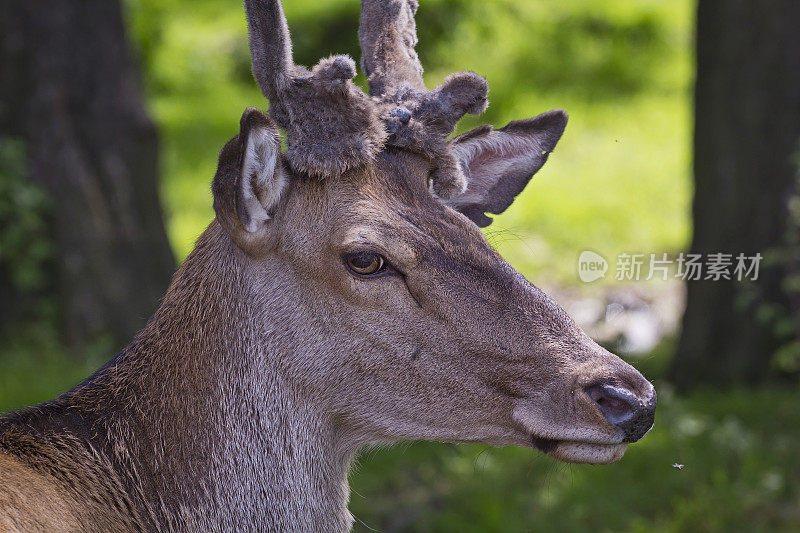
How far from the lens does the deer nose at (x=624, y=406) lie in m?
2.78

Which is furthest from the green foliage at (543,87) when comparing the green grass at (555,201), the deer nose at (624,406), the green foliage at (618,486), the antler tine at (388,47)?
the deer nose at (624,406)

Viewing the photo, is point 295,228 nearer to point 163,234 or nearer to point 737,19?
point 163,234

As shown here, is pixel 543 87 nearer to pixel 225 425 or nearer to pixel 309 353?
pixel 309 353

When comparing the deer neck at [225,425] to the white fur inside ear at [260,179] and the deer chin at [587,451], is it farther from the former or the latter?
the deer chin at [587,451]

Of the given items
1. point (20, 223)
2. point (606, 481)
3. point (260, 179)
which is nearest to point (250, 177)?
point (260, 179)

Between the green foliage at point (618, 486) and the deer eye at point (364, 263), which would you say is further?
the green foliage at point (618, 486)

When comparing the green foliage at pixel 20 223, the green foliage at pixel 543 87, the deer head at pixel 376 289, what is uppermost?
the green foliage at pixel 543 87

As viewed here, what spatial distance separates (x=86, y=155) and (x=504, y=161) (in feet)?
14.7

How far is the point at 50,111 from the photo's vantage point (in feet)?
23.6

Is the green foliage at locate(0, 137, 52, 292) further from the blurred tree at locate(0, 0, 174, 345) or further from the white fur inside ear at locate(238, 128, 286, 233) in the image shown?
the white fur inside ear at locate(238, 128, 286, 233)

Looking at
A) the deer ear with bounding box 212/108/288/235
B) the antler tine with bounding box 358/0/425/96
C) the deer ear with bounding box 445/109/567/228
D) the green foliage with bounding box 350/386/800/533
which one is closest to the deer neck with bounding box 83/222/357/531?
the deer ear with bounding box 212/108/288/235

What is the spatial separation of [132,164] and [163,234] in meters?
0.57

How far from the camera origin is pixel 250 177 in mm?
2936

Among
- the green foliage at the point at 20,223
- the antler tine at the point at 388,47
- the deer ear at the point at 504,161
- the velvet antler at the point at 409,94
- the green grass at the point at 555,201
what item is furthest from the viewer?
the green foliage at the point at 20,223
